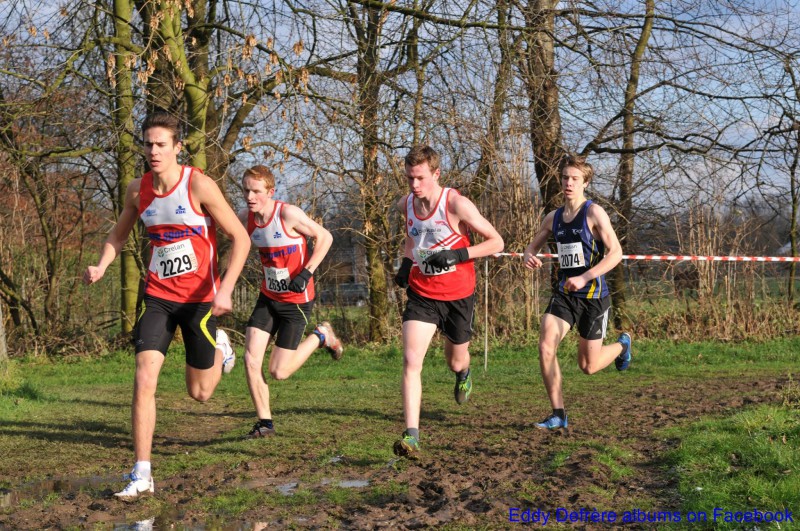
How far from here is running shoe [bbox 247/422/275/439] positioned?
22.3 feet

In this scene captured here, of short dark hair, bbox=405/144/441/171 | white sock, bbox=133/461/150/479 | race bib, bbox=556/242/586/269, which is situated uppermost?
short dark hair, bbox=405/144/441/171

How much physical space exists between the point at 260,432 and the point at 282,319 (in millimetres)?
913

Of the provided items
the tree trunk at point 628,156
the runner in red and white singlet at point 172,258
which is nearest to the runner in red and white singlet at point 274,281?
the runner in red and white singlet at point 172,258

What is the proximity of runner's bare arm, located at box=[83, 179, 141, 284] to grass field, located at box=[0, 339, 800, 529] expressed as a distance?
4.20 feet

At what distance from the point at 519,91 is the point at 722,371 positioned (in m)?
5.94

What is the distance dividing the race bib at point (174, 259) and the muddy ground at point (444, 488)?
124cm

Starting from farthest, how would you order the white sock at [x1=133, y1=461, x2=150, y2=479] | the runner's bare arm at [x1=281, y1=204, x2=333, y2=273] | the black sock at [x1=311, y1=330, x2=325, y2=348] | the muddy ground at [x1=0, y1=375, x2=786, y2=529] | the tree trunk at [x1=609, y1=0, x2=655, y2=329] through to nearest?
the tree trunk at [x1=609, y1=0, x2=655, y2=329] < the black sock at [x1=311, y1=330, x2=325, y2=348] < the runner's bare arm at [x1=281, y1=204, x2=333, y2=273] < the white sock at [x1=133, y1=461, x2=150, y2=479] < the muddy ground at [x1=0, y1=375, x2=786, y2=529]

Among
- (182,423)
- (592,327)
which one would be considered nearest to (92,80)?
(182,423)

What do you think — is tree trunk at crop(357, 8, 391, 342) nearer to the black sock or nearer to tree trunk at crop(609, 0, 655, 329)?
tree trunk at crop(609, 0, 655, 329)

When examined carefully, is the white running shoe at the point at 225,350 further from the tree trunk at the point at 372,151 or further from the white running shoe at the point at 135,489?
the tree trunk at the point at 372,151

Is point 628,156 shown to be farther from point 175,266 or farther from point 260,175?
point 175,266

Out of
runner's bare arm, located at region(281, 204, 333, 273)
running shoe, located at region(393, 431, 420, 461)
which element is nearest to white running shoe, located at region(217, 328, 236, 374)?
runner's bare arm, located at region(281, 204, 333, 273)

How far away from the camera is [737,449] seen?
5.26 meters

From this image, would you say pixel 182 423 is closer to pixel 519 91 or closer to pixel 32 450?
pixel 32 450
